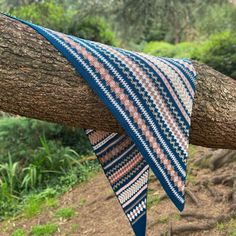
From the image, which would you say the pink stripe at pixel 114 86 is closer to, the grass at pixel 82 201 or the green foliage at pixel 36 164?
the grass at pixel 82 201

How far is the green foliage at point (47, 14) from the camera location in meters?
8.59

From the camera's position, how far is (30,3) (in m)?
9.43

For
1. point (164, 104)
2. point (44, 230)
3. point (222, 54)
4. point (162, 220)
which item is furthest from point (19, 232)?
point (222, 54)

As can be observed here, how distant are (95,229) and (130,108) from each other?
11.6ft

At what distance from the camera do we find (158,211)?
5.04 meters

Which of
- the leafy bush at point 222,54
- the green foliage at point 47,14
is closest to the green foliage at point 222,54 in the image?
the leafy bush at point 222,54

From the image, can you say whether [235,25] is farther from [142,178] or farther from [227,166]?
[142,178]

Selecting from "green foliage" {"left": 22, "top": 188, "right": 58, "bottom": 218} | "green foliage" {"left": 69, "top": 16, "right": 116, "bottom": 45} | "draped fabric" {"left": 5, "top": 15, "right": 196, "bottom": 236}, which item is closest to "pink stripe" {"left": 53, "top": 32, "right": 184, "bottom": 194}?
"draped fabric" {"left": 5, "top": 15, "right": 196, "bottom": 236}

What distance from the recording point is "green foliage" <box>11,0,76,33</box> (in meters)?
8.59

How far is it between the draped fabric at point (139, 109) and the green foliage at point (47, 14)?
6686 mm

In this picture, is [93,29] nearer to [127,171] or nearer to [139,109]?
[127,171]

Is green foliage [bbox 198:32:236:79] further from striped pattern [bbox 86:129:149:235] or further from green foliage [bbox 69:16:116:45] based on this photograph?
striped pattern [bbox 86:129:149:235]

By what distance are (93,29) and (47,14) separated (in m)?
1.03

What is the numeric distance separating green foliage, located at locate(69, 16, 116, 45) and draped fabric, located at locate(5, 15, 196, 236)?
6971mm
